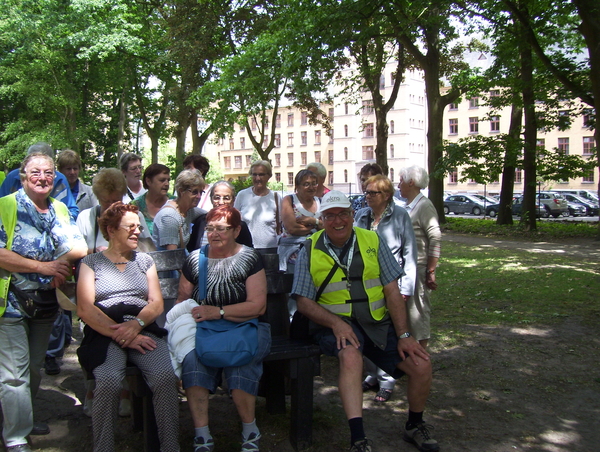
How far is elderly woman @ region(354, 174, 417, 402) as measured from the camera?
14.7ft

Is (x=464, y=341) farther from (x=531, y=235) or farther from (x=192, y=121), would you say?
(x=192, y=121)

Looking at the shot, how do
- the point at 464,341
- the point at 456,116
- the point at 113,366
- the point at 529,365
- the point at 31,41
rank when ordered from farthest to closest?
the point at 456,116 → the point at 31,41 → the point at 464,341 → the point at 529,365 → the point at 113,366

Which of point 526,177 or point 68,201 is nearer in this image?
point 68,201

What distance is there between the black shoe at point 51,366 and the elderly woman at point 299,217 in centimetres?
225

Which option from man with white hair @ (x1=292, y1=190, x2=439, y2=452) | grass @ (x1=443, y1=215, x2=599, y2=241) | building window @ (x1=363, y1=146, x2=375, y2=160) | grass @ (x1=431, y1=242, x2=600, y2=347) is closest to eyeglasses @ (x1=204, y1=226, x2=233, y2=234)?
man with white hair @ (x1=292, y1=190, x2=439, y2=452)

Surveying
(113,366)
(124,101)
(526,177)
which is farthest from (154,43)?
(113,366)

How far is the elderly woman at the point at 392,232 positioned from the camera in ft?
14.7

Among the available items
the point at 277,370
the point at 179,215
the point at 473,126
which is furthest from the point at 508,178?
the point at 473,126

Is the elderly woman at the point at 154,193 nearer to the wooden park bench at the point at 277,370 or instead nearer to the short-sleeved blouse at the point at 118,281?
the wooden park bench at the point at 277,370

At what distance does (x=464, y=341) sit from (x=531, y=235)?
1397 centimetres

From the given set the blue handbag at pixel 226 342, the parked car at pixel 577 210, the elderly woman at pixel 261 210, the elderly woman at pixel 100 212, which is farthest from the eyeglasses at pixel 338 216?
the parked car at pixel 577 210

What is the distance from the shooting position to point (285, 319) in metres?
4.24

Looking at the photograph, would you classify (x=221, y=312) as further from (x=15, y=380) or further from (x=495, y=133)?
(x=495, y=133)

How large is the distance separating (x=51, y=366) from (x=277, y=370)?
2.43 m
